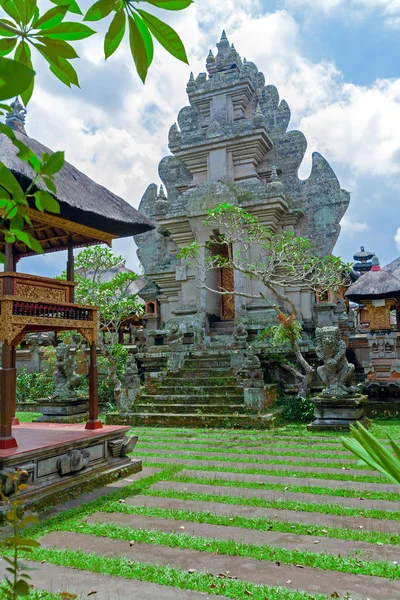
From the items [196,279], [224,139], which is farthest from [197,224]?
[224,139]

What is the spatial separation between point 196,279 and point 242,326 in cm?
266

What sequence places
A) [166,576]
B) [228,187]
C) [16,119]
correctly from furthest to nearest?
[228,187] → [16,119] → [166,576]

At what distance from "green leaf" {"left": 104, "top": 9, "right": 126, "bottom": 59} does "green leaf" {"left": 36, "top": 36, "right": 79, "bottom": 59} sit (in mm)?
89

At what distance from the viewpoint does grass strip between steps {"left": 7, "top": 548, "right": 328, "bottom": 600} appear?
3.03m

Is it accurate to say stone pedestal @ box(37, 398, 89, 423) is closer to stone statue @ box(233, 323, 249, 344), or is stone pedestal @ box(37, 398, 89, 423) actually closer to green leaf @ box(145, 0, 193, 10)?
stone statue @ box(233, 323, 249, 344)

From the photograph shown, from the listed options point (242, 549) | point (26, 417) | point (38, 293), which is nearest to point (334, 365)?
point (38, 293)

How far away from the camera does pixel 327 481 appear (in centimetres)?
577

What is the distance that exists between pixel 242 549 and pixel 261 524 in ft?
2.05

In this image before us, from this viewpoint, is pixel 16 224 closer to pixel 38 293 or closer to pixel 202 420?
pixel 38 293

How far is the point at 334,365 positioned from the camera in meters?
9.51

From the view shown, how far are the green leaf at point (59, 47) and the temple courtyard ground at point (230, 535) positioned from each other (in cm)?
314

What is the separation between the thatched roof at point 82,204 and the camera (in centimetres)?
566

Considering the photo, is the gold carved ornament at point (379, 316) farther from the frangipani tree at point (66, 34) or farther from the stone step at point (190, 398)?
the frangipani tree at point (66, 34)

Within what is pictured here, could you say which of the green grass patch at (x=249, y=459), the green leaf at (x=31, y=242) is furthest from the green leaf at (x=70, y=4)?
the green grass patch at (x=249, y=459)
